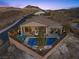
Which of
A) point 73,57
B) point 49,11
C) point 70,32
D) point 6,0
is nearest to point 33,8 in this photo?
point 49,11

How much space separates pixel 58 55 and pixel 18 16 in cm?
75

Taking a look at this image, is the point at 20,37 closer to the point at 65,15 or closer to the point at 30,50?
the point at 30,50

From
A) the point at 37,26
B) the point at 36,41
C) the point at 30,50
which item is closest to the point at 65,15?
the point at 37,26

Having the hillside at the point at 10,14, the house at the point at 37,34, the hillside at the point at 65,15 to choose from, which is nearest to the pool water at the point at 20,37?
the house at the point at 37,34

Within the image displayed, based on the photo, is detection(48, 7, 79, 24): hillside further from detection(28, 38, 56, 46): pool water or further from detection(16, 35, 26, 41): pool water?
detection(16, 35, 26, 41): pool water

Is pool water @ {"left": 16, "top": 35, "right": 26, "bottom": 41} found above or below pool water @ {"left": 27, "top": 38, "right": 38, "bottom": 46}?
above

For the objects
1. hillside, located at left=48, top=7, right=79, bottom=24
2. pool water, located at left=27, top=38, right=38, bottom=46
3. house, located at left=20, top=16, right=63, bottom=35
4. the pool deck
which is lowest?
the pool deck

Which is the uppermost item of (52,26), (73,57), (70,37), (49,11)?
(49,11)

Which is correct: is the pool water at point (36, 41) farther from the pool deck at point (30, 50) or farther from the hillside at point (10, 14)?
the hillside at point (10, 14)

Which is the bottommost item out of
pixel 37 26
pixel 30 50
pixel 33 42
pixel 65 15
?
pixel 30 50

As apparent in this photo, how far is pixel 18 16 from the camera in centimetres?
239

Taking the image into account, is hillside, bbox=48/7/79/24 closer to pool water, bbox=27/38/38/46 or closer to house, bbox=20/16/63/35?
house, bbox=20/16/63/35

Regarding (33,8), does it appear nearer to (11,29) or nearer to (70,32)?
(11,29)

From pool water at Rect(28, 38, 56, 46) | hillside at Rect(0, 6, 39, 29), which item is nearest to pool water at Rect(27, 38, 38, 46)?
pool water at Rect(28, 38, 56, 46)
